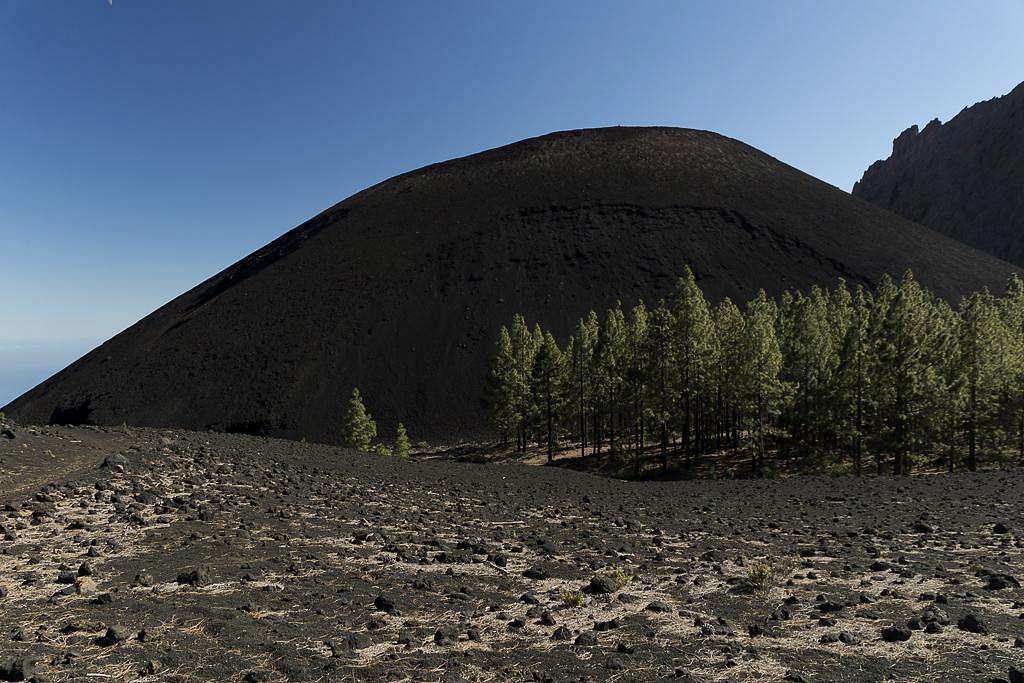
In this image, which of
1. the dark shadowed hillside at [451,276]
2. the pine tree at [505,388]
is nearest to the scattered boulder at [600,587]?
the pine tree at [505,388]

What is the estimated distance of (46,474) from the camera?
51.5ft

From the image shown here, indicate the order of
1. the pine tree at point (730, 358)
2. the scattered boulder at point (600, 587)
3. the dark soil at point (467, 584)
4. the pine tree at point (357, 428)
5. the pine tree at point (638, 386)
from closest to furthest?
the dark soil at point (467, 584)
the scattered boulder at point (600, 587)
the pine tree at point (730, 358)
the pine tree at point (638, 386)
the pine tree at point (357, 428)

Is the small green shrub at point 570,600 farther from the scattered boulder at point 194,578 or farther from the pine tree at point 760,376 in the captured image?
the pine tree at point 760,376

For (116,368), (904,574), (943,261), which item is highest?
(943,261)

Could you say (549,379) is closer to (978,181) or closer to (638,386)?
(638,386)

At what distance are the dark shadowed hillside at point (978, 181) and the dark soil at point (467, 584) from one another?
196 metres

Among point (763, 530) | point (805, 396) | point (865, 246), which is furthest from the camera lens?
point (865, 246)

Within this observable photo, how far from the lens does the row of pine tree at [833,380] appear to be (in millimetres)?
35844

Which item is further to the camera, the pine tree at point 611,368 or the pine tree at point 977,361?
the pine tree at point 611,368

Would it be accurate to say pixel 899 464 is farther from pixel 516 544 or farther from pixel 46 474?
pixel 46 474

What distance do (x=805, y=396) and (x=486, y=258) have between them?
80628 millimetres

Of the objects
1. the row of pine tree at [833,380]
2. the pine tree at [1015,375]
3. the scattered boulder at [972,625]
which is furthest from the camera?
the pine tree at [1015,375]

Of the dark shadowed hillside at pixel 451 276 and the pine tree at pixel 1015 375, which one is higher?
the dark shadowed hillside at pixel 451 276

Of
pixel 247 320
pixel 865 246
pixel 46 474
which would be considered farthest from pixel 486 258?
pixel 46 474
